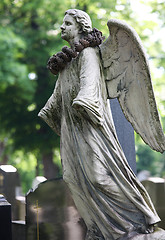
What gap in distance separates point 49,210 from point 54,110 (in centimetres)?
183

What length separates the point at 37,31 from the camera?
1514 cm

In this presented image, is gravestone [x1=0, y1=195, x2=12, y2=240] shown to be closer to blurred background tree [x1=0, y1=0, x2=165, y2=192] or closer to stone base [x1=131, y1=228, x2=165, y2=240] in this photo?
stone base [x1=131, y1=228, x2=165, y2=240]

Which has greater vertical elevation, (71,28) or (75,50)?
(71,28)

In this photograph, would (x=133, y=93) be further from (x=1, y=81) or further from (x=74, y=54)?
(x=1, y=81)

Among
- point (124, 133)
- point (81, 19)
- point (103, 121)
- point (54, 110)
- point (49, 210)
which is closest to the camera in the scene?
point (103, 121)

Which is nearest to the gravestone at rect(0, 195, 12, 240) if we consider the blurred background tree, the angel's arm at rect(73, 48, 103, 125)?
the angel's arm at rect(73, 48, 103, 125)

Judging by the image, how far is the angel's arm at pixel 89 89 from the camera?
13.4ft

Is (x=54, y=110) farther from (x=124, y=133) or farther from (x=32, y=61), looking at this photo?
(x=32, y=61)

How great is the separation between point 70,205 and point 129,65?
2.39 m

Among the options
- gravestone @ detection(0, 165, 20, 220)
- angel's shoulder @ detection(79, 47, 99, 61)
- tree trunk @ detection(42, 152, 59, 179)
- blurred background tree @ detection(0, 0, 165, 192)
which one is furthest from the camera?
tree trunk @ detection(42, 152, 59, 179)

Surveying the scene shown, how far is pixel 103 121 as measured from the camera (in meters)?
4.23

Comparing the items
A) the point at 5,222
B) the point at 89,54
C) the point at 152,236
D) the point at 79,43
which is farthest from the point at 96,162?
the point at 5,222

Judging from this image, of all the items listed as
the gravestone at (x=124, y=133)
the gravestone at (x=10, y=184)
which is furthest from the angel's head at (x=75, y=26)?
the gravestone at (x=10, y=184)

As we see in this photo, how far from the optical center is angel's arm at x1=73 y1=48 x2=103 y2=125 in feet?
13.4
